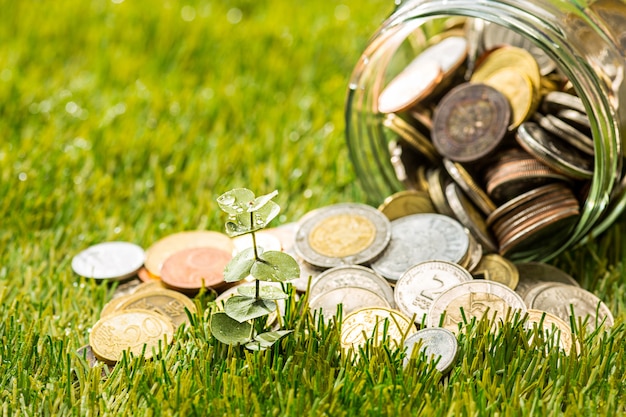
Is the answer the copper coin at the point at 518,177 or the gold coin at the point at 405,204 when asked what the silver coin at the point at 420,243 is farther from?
the copper coin at the point at 518,177

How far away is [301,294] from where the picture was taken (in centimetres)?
216

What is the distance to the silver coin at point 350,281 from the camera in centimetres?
209

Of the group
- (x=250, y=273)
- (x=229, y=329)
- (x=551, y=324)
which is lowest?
(x=551, y=324)

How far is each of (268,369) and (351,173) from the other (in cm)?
115

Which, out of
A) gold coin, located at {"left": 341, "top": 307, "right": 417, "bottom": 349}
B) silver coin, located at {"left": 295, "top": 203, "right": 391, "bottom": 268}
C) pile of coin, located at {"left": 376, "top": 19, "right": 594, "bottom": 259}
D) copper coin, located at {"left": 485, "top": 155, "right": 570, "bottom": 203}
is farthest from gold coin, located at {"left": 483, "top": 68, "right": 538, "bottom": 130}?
gold coin, located at {"left": 341, "top": 307, "right": 417, "bottom": 349}

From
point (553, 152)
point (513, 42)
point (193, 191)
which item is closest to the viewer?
point (553, 152)

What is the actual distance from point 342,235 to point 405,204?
0.77 ft

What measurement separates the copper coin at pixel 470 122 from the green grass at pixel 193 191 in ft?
1.26

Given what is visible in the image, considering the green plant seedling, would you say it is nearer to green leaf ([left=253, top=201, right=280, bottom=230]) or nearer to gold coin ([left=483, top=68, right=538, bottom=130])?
green leaf ([left=253, top=201, right=280, bottom=230])

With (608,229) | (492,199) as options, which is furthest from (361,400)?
(608,229)

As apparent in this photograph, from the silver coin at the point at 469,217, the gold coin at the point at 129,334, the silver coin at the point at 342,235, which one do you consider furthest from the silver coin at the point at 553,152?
the gold coin at the point at 129,334

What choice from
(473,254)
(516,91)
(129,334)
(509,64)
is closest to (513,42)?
(509,64)

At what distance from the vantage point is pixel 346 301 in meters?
2.04

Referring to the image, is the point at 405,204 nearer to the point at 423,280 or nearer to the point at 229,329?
the point at 423,280
